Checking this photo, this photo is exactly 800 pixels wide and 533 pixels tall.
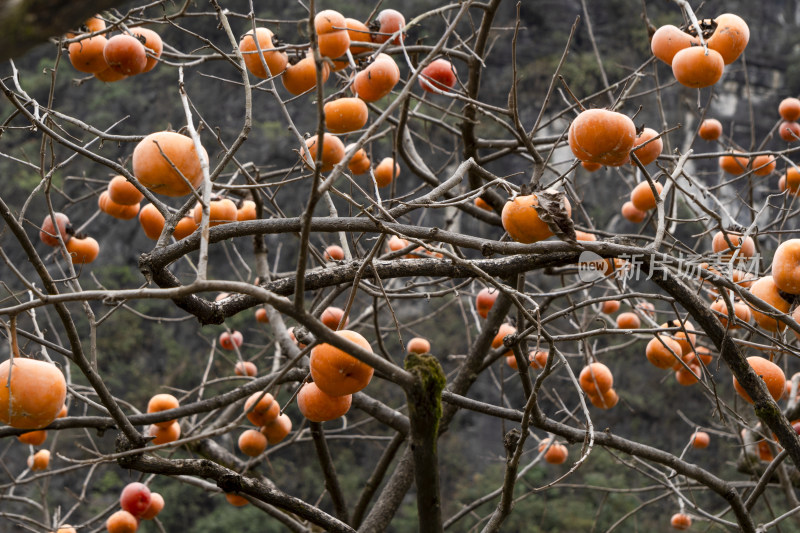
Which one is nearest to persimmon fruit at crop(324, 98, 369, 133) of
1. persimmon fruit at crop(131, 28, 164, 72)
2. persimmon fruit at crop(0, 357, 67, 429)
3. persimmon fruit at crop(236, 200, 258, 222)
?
persimmon fruit at crop(236, 200, 258, 222)

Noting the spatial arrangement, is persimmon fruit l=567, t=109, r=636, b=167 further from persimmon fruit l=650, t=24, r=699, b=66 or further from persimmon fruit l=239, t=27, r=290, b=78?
persimmon fruit l=239, t=27, r=290, b=78

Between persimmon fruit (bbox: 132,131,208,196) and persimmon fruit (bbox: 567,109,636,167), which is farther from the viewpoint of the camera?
persimmon fruit (bbox: 567,109,636,167)

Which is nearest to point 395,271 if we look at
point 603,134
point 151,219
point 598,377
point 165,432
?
point 603,134

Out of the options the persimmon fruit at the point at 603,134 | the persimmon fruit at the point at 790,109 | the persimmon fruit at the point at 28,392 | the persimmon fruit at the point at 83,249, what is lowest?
the persimmon fruit at the point at 790,109

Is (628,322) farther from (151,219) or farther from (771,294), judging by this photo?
(151,219)

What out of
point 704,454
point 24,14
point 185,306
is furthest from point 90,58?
point 704,454

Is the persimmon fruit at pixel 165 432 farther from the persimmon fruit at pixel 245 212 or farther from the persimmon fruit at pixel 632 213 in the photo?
the persimmon fruit at pixel 632 213

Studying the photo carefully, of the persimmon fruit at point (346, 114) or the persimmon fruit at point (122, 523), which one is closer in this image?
the persimmon fruit at point (346, 114)

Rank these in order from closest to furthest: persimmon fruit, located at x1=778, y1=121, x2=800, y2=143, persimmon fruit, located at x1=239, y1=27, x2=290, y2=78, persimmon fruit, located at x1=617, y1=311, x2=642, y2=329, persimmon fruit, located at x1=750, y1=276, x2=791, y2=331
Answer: persimmon fruit, located at x1=750, y1=276, x2=791, y2=331 → persimmon fruit, located at x1=239, y1=27, x2=290, y2=78 → persimmon fruit, located at x1=778, y1=121, x2=800, y2=143 → persimmon fruit, located at x1=617, y1=311, x2=642, y2=329

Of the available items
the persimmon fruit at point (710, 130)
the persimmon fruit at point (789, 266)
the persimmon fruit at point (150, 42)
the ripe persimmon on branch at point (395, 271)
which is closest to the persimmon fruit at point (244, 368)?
the ripe persimmon on branch at point (395, 271)

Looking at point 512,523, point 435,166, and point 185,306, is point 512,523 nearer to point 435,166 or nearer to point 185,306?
point 435,166

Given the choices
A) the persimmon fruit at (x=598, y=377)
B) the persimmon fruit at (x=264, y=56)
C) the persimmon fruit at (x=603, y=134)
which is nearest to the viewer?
the persimmon fruit at (x=603, y=134)

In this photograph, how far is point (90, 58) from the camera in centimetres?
181

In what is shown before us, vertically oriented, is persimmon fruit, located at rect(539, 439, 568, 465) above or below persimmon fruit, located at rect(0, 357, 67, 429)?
below
